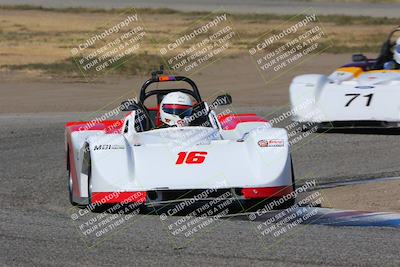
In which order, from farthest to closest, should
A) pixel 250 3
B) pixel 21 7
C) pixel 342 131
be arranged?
pixel 250 3, pixel 21 7, pixel 342 131

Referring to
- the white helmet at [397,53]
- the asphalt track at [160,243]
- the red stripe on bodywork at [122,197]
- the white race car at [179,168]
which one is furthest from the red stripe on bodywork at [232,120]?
the white helmet at [397,53]

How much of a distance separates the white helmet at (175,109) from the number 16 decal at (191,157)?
145 centimetres

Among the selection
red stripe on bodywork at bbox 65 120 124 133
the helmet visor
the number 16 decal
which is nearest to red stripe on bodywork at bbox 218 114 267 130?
the helmet visor

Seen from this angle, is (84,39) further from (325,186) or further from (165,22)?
(325,186)

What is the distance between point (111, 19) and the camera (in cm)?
4084

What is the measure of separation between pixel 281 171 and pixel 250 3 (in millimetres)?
40123

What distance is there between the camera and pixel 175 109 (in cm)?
1223

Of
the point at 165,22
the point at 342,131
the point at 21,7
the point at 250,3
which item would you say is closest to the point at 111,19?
the point at 165,22

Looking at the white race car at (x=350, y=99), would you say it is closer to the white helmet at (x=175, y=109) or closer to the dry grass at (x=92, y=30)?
the white helmet at (x=175, y=109)

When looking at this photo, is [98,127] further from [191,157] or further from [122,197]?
[122,197]

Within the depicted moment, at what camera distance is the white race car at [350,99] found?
1684 centimetres

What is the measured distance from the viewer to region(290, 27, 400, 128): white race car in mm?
16844

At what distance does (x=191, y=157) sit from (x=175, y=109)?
1615 millimetres

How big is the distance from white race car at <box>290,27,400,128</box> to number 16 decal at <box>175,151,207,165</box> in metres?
6.61
